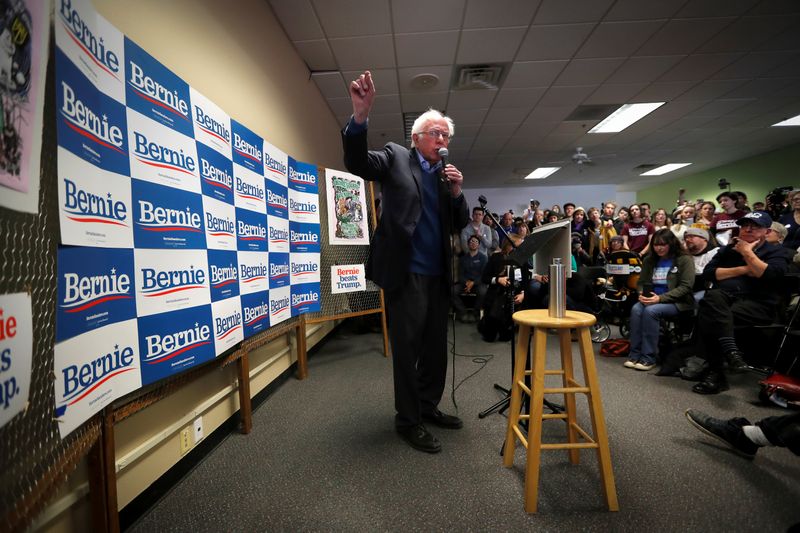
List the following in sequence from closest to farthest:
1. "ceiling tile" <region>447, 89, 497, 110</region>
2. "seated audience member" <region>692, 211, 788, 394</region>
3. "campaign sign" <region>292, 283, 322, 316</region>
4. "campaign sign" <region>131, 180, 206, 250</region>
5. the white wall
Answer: "campaign sign" <region>131, 180, 206, 250</region> < "seated audience member" <region>692, 211, 788, 394</region> < "campaign sign" <region>292, 283, 322, 316</region> < "ceiling tile" <region>447, 89, 497, 110</region> < the white wall

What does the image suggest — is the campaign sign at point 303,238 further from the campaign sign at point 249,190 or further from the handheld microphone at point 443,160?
the handheld microphone at point 443,160

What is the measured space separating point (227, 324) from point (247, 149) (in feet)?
3.41

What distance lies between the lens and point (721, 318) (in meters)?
2.34

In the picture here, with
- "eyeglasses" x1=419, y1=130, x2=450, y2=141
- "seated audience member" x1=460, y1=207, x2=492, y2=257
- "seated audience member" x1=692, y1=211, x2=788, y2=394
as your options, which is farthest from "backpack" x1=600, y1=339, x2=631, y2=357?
"eyeglasses" x1=419, y1=130, x2=450, y2=141

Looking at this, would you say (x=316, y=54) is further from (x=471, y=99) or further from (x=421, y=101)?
(x=471, y=99)

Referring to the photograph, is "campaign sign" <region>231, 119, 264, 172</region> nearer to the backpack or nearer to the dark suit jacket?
the dark suit jacket

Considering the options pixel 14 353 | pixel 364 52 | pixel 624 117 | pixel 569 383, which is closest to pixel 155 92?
pixel 14 353

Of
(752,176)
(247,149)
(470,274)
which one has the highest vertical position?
(752,176)

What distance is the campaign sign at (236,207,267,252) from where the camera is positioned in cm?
178

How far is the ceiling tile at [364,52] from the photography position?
120 inches

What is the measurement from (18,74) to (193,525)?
1434 mm

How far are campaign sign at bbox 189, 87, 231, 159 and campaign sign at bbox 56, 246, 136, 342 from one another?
723 millimetres

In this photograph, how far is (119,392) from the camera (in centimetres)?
104

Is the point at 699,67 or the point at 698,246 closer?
the point at 698,246
